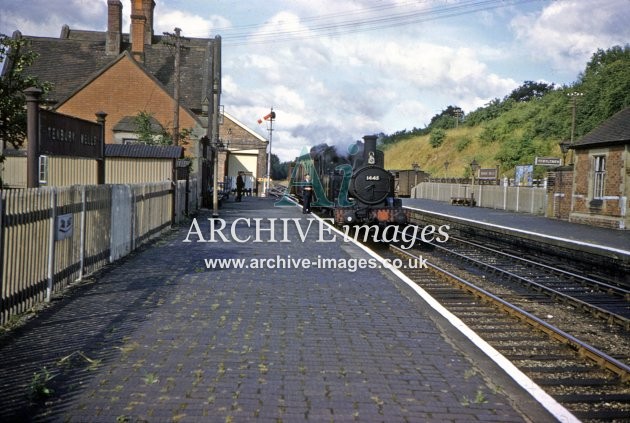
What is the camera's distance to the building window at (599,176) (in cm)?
2375

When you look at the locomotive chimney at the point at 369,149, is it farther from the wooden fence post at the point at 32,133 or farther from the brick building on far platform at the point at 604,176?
the wooden fence post at the point at 32,133

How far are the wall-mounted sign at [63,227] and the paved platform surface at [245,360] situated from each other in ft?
2.57

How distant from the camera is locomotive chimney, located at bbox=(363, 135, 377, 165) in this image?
61.2ft

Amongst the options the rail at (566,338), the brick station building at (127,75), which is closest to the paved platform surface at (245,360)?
the rail at (566,338)

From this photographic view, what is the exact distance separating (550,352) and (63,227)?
6.02 metres

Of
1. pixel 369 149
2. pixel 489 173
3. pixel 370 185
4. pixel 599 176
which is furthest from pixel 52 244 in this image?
pixel 489 173

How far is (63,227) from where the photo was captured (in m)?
7.83

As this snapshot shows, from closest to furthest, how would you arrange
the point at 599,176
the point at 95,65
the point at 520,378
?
the point at 520,378 < the point at 599,176 < the point at 95,65

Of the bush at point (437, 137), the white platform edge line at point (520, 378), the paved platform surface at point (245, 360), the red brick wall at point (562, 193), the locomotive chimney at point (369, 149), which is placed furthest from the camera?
the bush at point (437, 137)

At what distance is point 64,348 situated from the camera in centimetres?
561

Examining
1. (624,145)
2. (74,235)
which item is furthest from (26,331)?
(624,145)

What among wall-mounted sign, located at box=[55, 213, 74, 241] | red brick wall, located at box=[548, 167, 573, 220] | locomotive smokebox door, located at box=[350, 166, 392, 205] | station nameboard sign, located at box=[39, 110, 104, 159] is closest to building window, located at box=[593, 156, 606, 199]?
red brick wall, located at box=[548, 167, 573, 220]

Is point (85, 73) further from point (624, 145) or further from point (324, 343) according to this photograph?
point (324, 343)

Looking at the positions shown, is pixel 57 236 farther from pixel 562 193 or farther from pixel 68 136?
pixel 562 193
